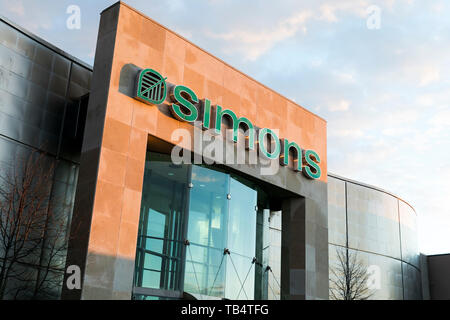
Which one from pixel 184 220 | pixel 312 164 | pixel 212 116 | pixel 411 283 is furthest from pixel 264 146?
pixel 411 283

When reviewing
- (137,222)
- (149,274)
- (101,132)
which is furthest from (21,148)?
(149,274)

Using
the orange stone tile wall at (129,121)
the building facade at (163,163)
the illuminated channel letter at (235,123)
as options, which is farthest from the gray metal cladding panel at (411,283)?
the illuminated channel letter at (235,123)

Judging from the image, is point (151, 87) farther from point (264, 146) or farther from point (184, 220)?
point (264, 146)

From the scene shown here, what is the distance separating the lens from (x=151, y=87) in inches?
742

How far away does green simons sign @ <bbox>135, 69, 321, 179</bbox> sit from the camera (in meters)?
18.9

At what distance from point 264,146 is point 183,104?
5175 mm

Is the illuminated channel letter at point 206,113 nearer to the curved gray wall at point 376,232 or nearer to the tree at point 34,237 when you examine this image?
the tree at point 34,237

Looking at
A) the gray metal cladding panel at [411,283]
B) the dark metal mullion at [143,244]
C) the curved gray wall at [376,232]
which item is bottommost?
the dark metal mullion at [143,244]

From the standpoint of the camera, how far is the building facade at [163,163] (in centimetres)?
1700

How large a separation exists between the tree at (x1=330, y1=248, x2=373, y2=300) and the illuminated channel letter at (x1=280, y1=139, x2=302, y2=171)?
15.1 m

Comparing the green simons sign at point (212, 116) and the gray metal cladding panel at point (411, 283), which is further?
the gray metal cladding panel at point (411, 283)

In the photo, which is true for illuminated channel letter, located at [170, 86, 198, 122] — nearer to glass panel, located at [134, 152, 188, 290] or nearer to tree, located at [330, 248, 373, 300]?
glass panel, located at [134, 152, 188, 290]

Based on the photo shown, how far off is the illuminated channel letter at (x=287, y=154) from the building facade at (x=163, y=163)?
5 cm

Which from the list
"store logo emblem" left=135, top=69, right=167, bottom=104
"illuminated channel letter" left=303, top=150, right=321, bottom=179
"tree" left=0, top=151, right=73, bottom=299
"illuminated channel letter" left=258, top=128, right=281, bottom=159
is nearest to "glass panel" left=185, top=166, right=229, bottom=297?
"illuminated channel letter" left=258, top=128, right=281, bottom=159
